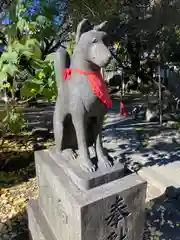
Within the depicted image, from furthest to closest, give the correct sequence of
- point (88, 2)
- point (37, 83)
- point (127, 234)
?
point (88, 2)
point (37, 83)
point (127, 234)

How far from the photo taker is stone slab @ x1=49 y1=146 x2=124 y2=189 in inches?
59.4

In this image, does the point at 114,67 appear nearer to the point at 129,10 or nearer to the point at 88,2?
the point at 129,10

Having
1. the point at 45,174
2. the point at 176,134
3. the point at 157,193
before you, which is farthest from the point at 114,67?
the point at 45,174

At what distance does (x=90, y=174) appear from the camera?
1.54 meters

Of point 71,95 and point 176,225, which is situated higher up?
point 71,95

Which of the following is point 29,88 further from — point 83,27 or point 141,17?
point 141,17

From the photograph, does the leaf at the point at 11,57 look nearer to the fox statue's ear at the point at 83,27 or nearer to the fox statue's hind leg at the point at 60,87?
the fox statue's hind leg at the point at 60,87

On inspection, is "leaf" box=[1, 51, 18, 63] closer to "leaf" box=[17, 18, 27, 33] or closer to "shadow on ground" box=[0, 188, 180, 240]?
"leaf" box=[17, 18, 27, 33]

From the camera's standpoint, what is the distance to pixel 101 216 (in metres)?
1.49

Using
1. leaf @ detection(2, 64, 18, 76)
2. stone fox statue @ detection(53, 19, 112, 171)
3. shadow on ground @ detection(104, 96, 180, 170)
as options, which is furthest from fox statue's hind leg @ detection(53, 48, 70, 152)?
shadow on ground @ detection(104, 96, 180, 170)

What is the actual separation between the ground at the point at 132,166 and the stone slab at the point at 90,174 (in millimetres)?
1061

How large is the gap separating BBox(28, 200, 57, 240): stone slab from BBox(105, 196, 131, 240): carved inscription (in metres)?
0.57

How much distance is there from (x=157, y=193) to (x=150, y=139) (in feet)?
6.26

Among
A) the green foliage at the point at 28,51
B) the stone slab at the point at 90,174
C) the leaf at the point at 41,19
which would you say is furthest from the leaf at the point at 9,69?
the stone slab at the point at 90,174
